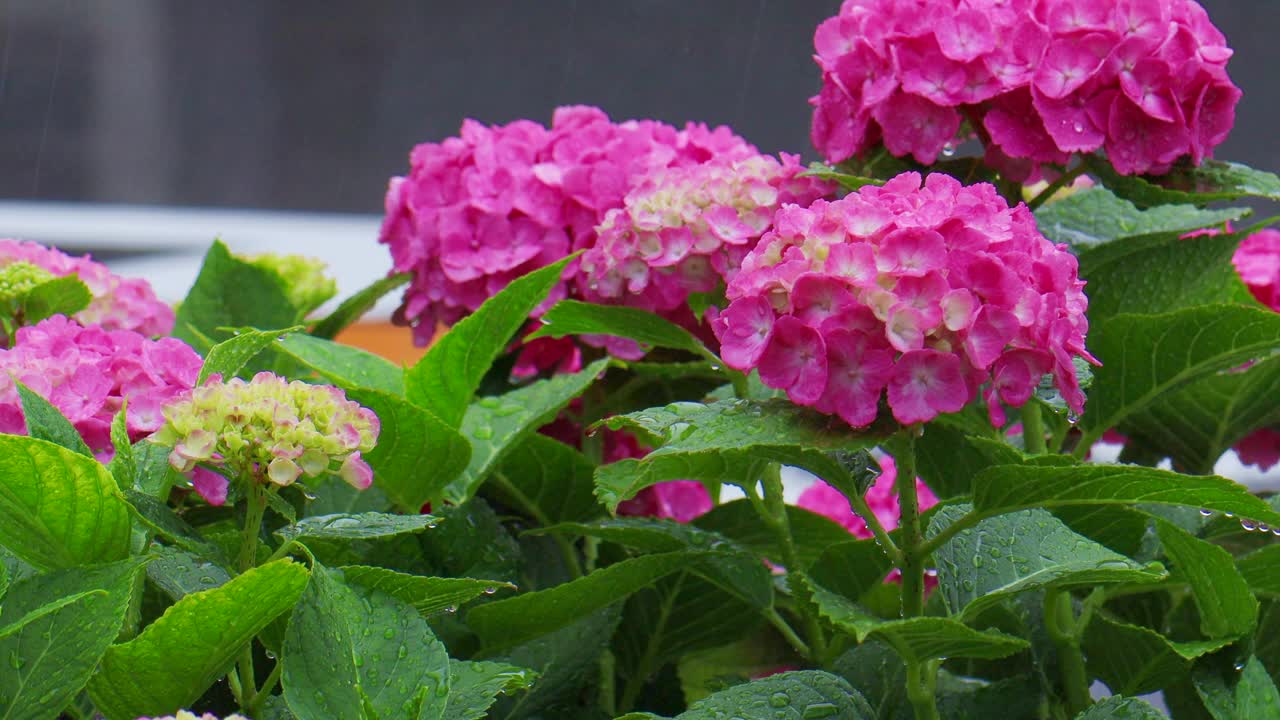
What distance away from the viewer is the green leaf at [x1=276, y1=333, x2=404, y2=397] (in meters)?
0.82

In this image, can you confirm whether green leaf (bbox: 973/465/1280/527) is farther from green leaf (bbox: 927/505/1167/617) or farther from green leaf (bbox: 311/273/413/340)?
green leaf (bbox: 311/273/413/340)

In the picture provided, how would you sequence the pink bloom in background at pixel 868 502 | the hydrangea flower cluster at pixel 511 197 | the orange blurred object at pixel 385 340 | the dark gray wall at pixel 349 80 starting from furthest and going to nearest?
the dark gray wall at pixel 349 80 → the orange blurred object at pixel 385 340 → the pink bloom in background at pixel 868 502 → the hydrangea flower cluster at pixel 511 197

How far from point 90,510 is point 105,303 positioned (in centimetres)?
35

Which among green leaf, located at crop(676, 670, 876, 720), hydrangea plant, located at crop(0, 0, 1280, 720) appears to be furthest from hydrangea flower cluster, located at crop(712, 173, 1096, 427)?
green leaf, located at crop(676, 670, 876, 720)

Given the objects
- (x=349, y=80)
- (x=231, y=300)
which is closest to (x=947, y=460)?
(x=231, y=300)

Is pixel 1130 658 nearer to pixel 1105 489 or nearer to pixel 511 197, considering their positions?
Answer: pixel 1105 489

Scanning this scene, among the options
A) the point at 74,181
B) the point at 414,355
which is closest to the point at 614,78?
the point at 414,355

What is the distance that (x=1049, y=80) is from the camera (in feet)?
2.48

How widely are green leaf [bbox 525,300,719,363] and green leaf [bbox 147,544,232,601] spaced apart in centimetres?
26

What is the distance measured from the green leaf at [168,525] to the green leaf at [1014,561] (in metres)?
0.30

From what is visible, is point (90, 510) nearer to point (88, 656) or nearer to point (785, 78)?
point (88, 656)

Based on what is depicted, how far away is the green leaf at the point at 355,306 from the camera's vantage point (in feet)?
3.29

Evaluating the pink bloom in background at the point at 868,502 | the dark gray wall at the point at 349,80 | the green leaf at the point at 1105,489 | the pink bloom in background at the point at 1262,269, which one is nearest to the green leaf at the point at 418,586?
the green leaf at the point at 1105,489

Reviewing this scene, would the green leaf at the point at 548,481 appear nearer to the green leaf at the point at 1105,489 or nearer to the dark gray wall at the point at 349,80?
the green leaf at the point at 1105,489
